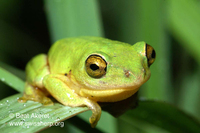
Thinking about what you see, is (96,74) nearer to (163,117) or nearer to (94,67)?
(94,67)

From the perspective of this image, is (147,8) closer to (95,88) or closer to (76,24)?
(76,24)

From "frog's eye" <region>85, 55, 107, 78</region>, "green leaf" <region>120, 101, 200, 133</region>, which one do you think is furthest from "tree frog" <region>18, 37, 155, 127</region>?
"green leaf" <region>120, 101, 200, 133</region>

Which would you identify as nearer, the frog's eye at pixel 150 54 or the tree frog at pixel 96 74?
the tree frog at pixel 96 74

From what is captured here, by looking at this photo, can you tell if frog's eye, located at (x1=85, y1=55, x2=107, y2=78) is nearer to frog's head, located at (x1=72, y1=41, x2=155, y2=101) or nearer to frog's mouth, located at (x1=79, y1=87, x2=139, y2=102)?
frog's head, located at (x1=72, y1=41, x2=155, y2=101)

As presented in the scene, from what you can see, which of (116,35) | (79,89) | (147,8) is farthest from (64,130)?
(147,8)

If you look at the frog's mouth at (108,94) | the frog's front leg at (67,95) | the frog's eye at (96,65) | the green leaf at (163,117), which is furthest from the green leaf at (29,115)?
the green leaf at (163,117)

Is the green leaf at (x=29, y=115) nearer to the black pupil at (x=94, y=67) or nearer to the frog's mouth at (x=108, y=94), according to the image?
the frog's mouth at (x=108, y=94)
